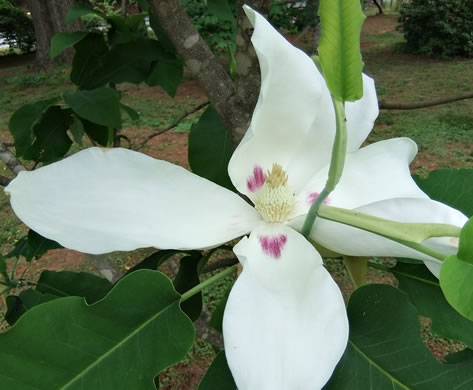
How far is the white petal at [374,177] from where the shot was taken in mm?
614

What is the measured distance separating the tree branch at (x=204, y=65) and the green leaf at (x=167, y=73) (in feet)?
0.87

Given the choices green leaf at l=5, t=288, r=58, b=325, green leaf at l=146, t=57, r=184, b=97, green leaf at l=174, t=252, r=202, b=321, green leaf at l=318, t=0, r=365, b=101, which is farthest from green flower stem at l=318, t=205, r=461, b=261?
green leaf at l=146, t=57, r=184, b=97

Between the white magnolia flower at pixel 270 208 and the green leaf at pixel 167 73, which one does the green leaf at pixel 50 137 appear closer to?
the green leaf at pixel 167 73

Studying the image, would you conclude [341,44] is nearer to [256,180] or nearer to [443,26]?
[256,180]

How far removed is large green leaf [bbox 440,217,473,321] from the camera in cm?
38

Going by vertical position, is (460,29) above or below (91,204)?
below

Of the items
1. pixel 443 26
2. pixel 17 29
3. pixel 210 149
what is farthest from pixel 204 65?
pixel 17 29

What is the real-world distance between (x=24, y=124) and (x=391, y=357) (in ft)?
3.22

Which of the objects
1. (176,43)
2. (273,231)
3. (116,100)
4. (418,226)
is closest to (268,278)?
(273,231)

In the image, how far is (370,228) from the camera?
427 millimetres

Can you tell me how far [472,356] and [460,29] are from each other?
287 inches

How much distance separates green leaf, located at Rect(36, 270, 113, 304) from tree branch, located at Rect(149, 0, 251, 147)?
36cm

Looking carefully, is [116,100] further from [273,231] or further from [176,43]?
[273,231]

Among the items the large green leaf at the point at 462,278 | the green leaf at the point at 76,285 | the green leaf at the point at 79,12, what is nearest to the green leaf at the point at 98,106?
the green leaf at the point at 79,12
